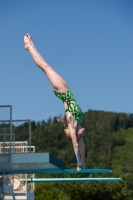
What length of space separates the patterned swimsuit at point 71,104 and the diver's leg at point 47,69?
105 millimetres

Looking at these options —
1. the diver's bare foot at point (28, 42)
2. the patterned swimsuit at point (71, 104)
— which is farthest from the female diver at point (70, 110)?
the diver's bare foot at point (28, 42)

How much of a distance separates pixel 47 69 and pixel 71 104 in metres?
0.91

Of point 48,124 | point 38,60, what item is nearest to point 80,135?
point 38,60

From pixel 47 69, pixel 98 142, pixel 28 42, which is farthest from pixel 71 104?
pixel 98 142

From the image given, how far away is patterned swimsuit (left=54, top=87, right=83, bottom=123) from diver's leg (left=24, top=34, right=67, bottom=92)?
0.10 meters

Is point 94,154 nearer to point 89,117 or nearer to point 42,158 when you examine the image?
point 89,117

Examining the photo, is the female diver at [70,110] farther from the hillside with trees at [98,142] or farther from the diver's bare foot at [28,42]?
the hillside with trees at [98,142]

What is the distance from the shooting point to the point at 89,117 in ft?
406

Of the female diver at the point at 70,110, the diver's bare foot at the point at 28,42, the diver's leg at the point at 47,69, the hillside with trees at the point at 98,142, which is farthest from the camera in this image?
the hillside with trees at the point at 98,142

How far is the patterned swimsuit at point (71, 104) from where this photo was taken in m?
12.3

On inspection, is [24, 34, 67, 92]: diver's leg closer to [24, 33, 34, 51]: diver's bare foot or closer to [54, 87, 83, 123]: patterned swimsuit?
[24, 33, 34, 51]: diver's bare foot

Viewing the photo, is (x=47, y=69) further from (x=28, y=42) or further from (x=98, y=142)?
(x=98, y=142)

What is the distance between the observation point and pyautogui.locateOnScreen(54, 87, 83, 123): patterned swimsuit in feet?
40.2

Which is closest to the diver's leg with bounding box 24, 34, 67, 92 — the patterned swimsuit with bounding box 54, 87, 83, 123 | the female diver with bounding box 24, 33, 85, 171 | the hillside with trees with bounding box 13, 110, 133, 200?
the female diver with bounding box 24, 33, 85, 171
